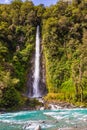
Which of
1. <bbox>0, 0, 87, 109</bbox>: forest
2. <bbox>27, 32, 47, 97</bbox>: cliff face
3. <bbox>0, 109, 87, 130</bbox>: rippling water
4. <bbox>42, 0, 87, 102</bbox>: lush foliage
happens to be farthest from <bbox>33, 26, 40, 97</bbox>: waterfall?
<bbox>0, 109, 87, 130</bbox>: rippling water

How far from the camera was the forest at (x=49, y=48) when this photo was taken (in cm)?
5284

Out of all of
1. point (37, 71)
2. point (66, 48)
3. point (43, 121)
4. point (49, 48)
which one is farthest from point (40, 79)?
point (43, 121)

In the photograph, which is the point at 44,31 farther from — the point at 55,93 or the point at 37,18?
the point at 55,93

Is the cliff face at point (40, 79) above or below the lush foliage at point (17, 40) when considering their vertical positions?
below

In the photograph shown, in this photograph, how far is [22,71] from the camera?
6228cm

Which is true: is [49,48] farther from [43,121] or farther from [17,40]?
[43,121]

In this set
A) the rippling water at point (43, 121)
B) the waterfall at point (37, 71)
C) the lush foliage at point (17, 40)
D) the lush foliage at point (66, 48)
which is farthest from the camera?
the waterfall at point (37, 71)

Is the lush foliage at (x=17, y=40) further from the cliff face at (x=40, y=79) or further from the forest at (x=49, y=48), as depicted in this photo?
the cliff face at (x=40, y=79)

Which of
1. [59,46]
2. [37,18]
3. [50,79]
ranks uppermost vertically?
[37,18]

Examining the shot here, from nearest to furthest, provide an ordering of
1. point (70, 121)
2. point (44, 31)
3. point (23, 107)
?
point (70, 121), point (23, 107), point (44, 31)

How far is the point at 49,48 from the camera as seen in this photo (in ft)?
209

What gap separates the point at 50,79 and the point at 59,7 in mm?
17258

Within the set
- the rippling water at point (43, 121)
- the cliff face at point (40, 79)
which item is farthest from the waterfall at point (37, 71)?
the rippling water at point (43, 121)

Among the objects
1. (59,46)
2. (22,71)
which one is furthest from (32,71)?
(59,46)
